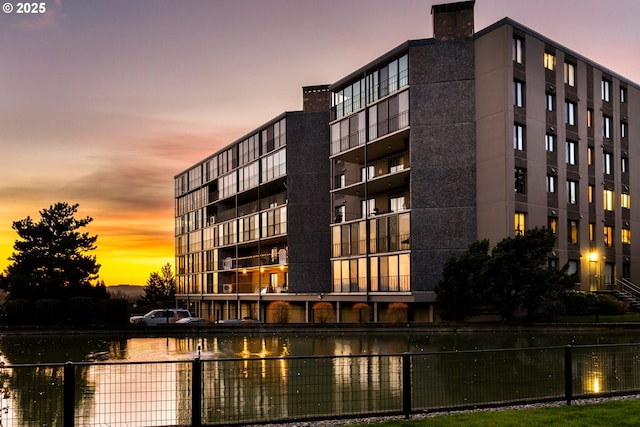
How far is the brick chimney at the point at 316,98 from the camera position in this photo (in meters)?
69.0

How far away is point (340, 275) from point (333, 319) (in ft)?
13.5

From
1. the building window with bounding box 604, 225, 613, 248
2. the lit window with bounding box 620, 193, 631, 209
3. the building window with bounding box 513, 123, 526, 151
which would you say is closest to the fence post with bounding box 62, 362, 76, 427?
the building window with bounding box 513, 123, 526, 151

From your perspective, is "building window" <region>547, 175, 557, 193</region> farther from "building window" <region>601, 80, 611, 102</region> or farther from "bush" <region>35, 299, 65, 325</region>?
"bush" <region>35, 299, 65, 325</region>

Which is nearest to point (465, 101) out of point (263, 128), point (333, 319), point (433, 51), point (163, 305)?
point (433, 51)

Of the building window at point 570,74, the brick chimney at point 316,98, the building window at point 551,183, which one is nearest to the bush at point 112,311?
the brick chimney at point 316,98

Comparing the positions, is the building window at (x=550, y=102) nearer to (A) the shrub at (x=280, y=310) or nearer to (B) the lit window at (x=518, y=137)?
(B) the lit window at (x=518, y=137)

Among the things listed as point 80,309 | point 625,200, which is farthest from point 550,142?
point 80,309

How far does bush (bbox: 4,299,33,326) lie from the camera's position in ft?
151

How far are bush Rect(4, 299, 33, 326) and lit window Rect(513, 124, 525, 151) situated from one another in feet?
119

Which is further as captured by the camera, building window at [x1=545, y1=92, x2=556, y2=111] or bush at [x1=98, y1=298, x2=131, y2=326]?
building window at [x1=545, y1=92, x2=556, y2=111]

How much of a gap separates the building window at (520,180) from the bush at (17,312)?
3552 centimetres

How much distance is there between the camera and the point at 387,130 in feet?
176

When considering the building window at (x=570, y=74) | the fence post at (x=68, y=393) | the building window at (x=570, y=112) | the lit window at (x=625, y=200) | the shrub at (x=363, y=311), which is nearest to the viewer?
the fence post at (x=68, y=393)

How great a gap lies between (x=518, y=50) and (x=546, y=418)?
42612 mm
